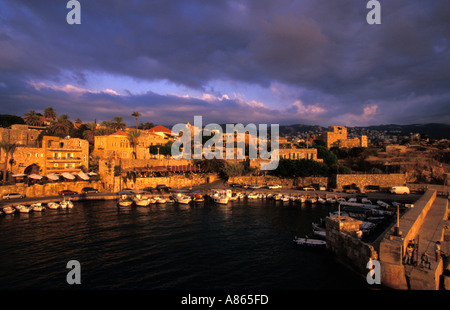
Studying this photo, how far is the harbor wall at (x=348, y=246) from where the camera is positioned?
15047mm

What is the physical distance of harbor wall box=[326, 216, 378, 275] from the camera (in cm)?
1505

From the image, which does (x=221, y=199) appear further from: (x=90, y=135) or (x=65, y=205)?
(x=90, y=135)

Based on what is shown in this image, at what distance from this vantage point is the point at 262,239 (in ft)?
78.0

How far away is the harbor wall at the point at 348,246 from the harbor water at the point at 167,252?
675mm

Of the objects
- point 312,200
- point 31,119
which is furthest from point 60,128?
point 312,200

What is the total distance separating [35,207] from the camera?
1353 inches

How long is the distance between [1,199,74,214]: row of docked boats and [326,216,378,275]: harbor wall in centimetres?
3527

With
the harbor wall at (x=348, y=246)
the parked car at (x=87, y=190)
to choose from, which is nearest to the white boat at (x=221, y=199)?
the harbor wall at (x=348, y=246)

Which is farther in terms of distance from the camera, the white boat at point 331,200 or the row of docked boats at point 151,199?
the white boat at point 331,200

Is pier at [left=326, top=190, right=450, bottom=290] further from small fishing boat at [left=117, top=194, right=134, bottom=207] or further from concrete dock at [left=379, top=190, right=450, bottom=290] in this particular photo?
small fishing boat at [left=117, top=194, right=134, bottom=207]

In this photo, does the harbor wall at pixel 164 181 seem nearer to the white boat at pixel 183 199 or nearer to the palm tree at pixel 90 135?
the white boat at pixel 183 199

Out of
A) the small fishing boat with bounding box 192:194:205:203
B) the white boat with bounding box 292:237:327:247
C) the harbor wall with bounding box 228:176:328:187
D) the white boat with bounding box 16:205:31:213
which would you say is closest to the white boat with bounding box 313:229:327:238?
the white boat with bounding box 292:237:327:247

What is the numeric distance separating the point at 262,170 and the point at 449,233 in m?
40.3
